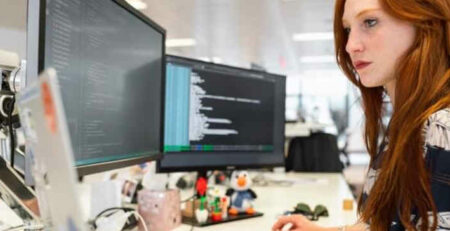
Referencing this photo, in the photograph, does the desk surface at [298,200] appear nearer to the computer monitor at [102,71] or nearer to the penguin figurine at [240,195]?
the penguin figurine at [240,195]

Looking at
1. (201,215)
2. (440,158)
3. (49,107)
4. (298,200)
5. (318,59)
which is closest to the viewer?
(49,107)

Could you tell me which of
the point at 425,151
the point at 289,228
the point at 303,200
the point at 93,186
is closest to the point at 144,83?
the point at 93,186

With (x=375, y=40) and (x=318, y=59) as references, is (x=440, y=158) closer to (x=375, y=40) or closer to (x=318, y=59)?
(x=375, y=40)

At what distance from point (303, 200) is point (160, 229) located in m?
0.69

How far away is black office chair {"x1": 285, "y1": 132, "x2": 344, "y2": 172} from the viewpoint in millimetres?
2645

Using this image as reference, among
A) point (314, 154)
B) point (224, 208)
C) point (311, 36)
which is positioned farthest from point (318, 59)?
point (224, 208)

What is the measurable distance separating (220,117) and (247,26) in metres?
4.28

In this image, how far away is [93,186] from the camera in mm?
1044

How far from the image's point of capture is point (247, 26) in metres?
5.39

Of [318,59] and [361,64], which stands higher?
[318,59]

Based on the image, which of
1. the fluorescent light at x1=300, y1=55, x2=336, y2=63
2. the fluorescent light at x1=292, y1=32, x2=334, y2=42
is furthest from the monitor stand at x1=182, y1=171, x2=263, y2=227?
the fluorescent light at x1=300, y1=55, x2=336, y2=63

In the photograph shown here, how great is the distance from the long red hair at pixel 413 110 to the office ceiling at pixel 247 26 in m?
2.03

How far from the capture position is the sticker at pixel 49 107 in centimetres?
24

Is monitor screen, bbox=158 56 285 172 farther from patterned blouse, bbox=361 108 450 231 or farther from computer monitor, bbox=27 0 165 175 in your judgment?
patterned blouse, bbox=361 108 450 231
